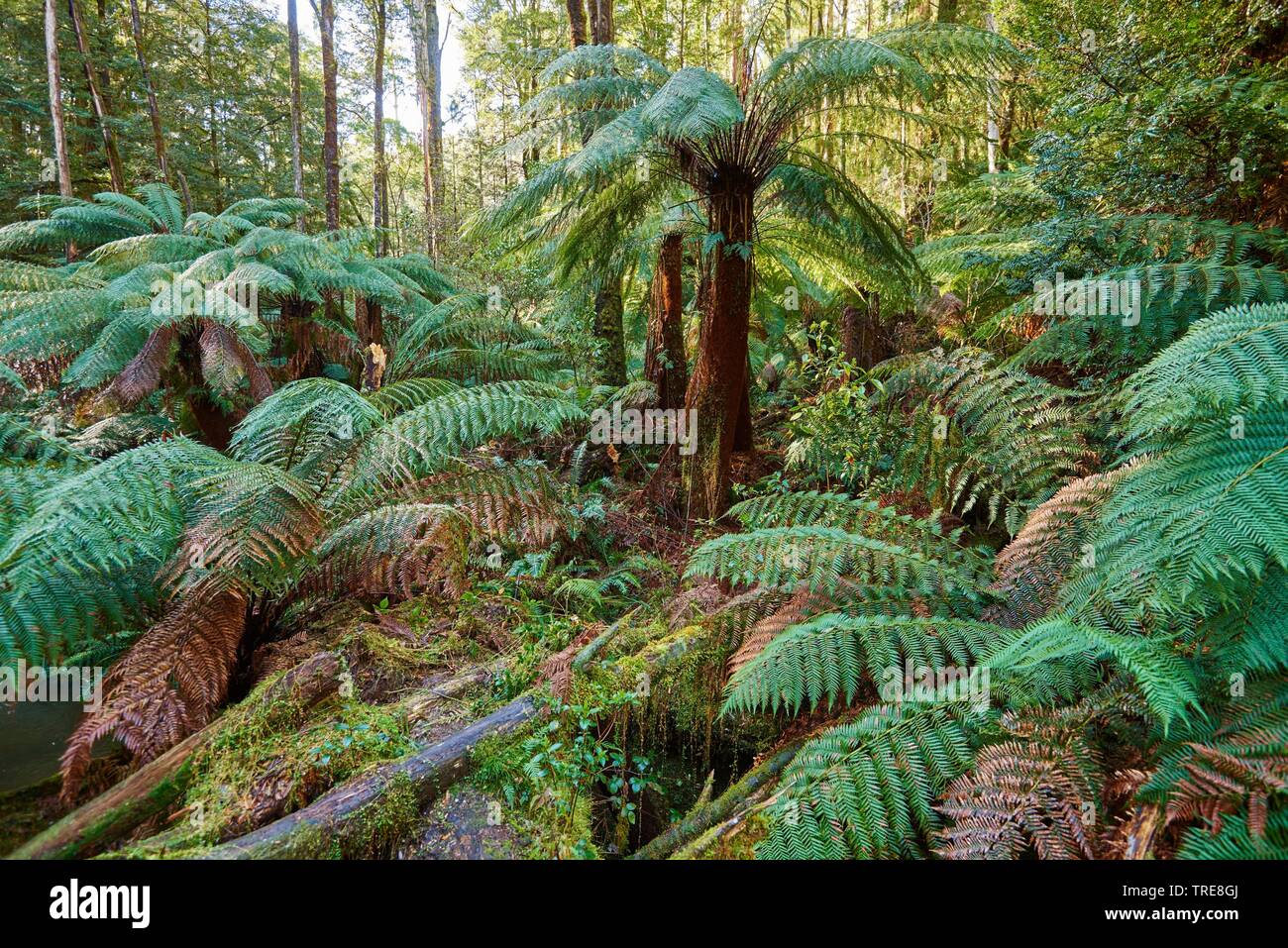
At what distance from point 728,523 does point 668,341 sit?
162 centimetres

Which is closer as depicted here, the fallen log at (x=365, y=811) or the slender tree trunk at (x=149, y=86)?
the fallen log at (x=365, y=811)

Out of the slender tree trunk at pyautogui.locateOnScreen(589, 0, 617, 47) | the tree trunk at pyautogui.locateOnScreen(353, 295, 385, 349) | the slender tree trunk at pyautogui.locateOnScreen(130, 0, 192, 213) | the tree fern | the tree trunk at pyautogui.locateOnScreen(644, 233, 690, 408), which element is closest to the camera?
the tree fern

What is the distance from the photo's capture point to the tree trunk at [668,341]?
4371mm

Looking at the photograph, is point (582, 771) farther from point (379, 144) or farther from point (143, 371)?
point (379, 144)

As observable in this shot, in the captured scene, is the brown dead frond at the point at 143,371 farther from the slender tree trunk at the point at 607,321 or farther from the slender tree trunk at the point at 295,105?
the slender tree trunk at the point at 295,105

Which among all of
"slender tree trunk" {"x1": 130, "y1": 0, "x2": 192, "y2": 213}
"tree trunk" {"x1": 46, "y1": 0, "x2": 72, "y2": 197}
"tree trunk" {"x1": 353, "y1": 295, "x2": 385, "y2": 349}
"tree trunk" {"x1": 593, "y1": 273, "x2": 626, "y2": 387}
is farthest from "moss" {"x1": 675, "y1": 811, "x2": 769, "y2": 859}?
"slender tree trunk" {"x1": 130, "y1": 0, "x2": 192, "y2": 213}

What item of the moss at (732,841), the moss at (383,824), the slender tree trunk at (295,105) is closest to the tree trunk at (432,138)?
the slender tree trunk at (295,105)

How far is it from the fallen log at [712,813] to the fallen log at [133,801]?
1.15 metres

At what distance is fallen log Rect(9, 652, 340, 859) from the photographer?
1348mm

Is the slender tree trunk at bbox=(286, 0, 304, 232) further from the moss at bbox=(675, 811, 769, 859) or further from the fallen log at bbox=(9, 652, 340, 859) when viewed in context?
the moss at bbox=(675, 811, 769, 859)

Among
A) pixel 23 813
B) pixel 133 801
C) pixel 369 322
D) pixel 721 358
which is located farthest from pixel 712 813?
pixel 369 322

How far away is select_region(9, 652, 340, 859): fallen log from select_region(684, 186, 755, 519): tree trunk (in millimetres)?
2245
